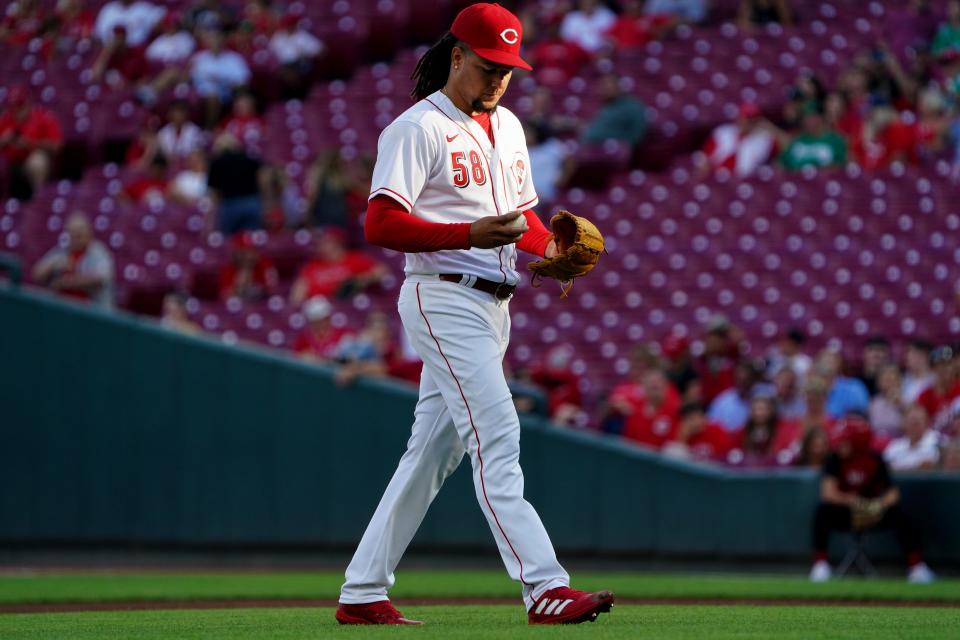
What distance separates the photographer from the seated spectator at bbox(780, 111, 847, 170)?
12.4 meters

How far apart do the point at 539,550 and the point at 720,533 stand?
527 cm

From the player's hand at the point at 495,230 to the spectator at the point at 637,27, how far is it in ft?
35.6

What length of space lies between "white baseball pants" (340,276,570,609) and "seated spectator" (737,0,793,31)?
419 inches

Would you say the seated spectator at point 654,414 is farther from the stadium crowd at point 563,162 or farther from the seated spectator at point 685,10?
the seated spectator at point 685,10

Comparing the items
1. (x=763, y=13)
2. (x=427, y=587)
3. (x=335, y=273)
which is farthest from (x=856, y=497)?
(x=763, y=13)

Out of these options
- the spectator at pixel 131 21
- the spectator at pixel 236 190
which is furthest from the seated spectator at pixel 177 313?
the spectator at pixel 131 21

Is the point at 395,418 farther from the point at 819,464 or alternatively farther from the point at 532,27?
the point at 532,27

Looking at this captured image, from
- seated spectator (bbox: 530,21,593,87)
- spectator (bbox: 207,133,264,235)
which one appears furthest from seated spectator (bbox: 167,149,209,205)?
seated spectator (bbox: 530,21,593,87)

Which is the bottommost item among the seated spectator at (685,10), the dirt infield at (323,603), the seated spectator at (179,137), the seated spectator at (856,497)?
the dirt infield at (323,603)

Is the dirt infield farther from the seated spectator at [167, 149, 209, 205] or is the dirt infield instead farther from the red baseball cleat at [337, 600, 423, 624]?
the seated spectator at [167, 149, 209, 205]

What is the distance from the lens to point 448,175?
452cm

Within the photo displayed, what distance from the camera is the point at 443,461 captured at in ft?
15.4

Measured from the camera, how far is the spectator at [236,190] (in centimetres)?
1296

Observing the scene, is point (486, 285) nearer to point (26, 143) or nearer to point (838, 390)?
point (838, 390)
